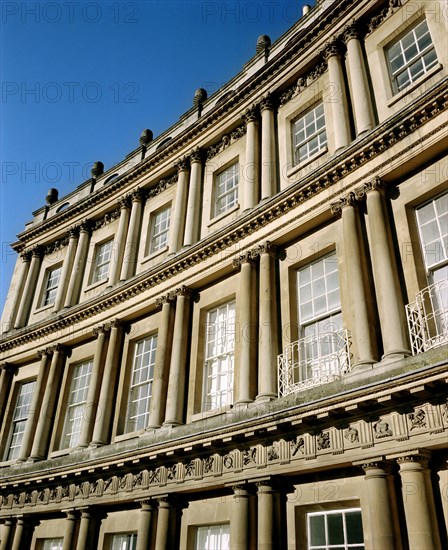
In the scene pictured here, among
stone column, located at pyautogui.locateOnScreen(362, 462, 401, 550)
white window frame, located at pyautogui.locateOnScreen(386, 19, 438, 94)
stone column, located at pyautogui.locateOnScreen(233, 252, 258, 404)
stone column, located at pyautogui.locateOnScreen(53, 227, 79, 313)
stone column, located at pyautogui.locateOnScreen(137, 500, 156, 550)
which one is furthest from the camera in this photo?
stone column, located at pyautogui.locateOnScreen(53, 227, 79, 313)

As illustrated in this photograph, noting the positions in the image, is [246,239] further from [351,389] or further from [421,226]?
[351,389]

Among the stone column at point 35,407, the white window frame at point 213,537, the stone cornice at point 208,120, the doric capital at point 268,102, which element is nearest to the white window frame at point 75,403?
the stone column at point 35,407

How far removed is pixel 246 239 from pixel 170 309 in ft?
9.60

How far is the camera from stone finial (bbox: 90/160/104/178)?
69.1 feet

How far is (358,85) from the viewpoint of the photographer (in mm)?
11516

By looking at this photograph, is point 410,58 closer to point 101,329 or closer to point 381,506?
point 381,506

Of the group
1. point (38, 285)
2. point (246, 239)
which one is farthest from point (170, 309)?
point (38, 285)

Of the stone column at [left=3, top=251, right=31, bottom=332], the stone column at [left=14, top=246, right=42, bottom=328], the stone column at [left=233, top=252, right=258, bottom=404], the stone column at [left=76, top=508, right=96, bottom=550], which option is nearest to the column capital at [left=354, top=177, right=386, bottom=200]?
the stone column at [left=233, top=252, right=258, bottom=404]

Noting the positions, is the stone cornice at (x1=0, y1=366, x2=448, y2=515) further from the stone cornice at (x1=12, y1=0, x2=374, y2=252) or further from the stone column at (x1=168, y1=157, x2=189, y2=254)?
the stone cornice at (x1=12, y1=0, x2=374, y2=252)

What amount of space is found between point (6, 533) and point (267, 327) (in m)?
9.88

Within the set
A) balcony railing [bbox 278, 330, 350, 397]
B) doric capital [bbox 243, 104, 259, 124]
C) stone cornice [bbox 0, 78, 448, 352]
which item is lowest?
balcony railing [bbox 278, 330, 350, 397]

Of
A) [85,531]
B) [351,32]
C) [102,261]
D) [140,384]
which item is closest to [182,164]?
[102,261]

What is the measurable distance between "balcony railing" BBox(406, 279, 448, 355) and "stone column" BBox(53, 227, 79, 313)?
509 inches

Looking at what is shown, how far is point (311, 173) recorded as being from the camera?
36.6 ft
